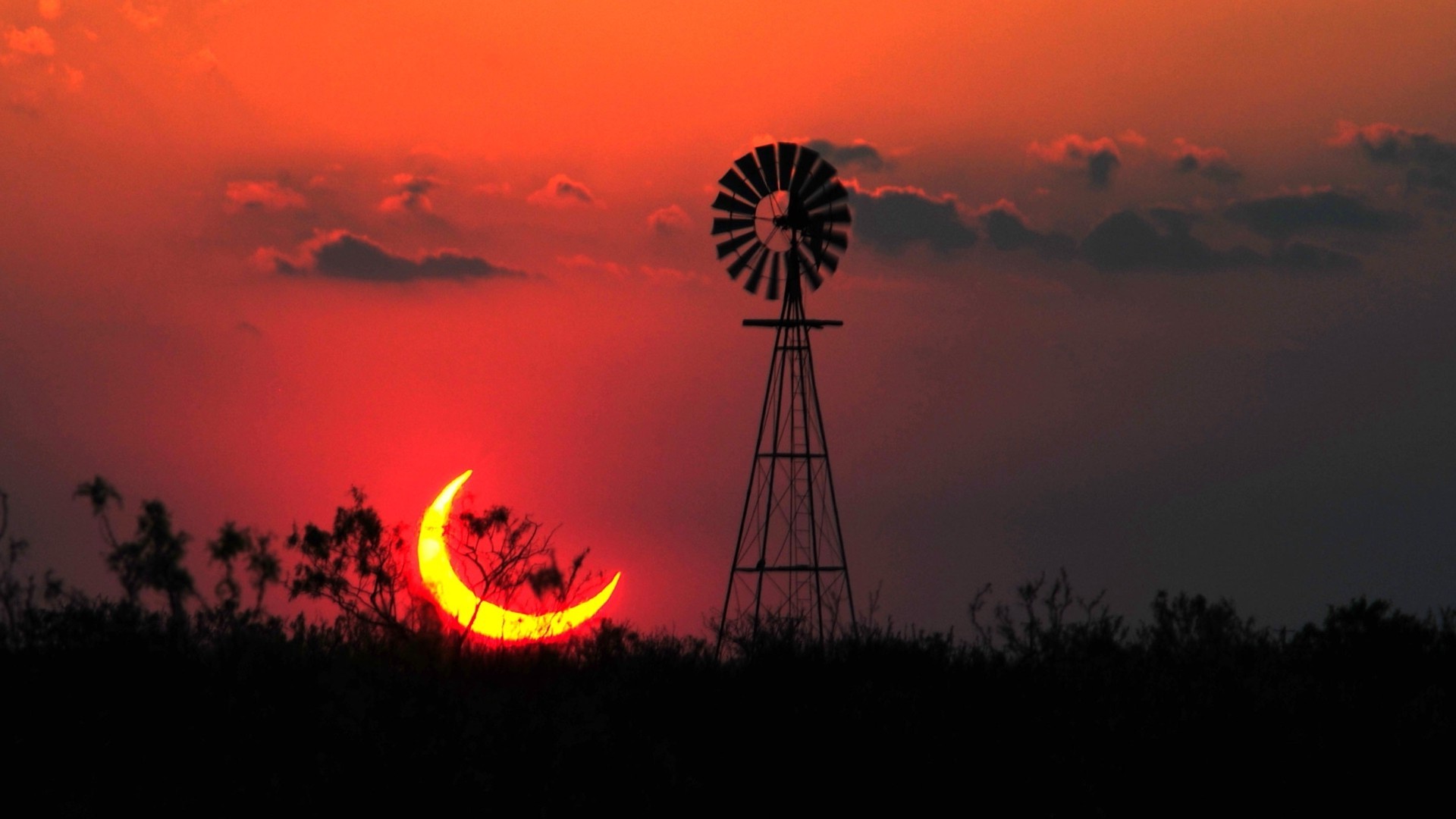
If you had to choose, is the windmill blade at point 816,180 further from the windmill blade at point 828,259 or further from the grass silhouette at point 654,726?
the grass silhouette at point 654,726

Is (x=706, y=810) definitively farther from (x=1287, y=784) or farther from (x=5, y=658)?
(x=5, y=658)

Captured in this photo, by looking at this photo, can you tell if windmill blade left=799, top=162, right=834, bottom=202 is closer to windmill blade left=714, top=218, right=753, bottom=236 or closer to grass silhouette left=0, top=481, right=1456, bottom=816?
windmill blade left=714, top=218, right=753, bottom=236

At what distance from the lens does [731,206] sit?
101ft

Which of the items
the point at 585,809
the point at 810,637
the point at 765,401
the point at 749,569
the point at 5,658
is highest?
the point at 765,401

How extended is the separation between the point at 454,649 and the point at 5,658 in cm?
596

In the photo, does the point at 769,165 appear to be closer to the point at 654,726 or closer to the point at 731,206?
the point at 731,206

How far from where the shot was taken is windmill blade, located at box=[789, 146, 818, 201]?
3019cm

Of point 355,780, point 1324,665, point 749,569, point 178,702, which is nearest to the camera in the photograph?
point 355,780

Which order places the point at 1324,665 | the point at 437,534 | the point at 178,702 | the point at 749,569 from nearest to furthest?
the point at 178,702
the point at 437,534
the point at 1324,665
the point at 749,569

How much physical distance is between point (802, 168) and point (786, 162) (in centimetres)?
36

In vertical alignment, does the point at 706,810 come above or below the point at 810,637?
below

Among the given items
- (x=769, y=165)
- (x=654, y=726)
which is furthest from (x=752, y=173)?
(x=654, y=726)

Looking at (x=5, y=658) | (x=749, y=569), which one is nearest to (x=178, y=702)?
(x=5, y=658)

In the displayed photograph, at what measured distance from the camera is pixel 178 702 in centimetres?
1741
